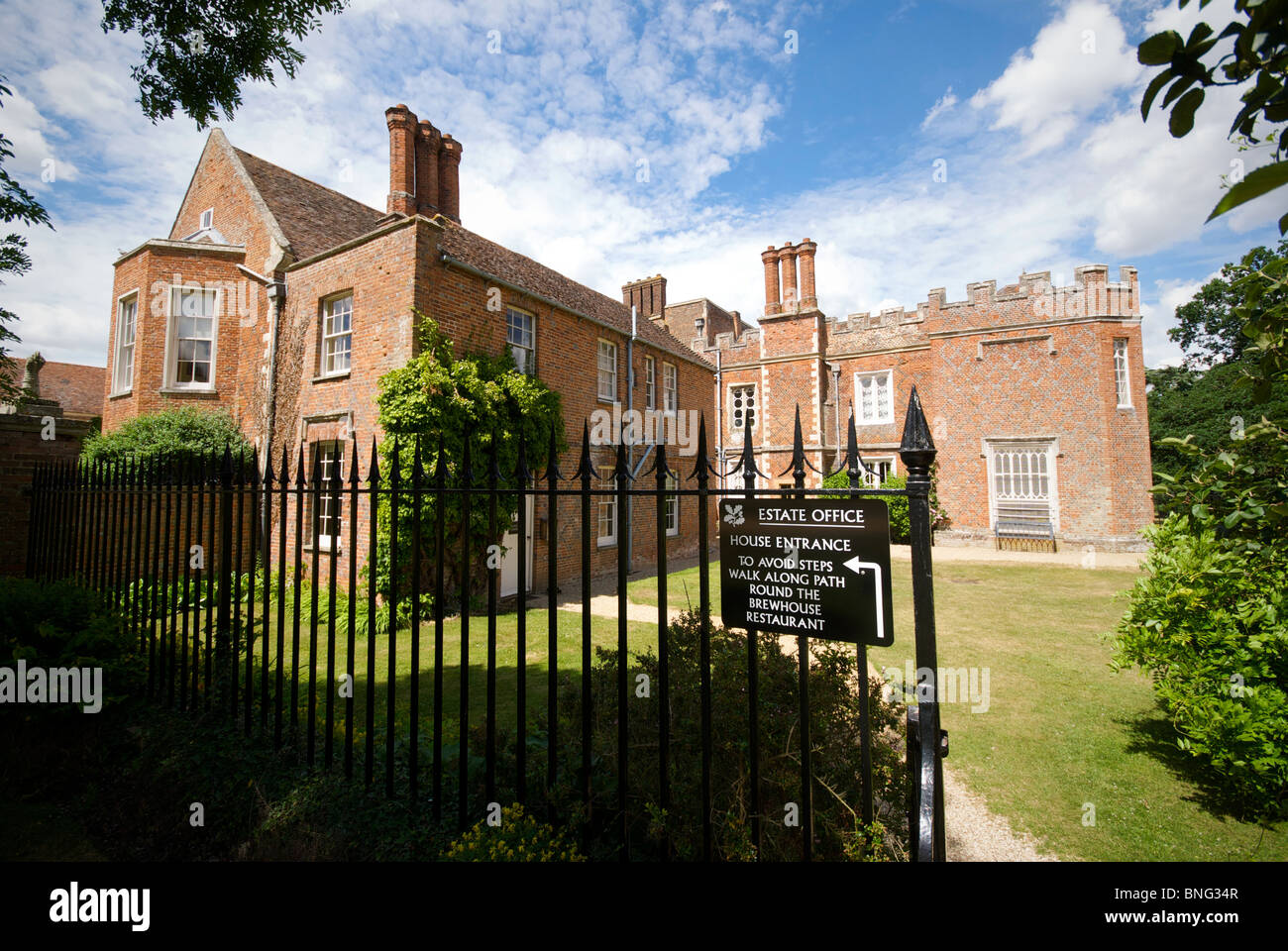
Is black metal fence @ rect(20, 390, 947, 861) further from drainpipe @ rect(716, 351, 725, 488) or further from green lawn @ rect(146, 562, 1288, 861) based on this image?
drainpipe @ rect(716, 351, 725, 488)

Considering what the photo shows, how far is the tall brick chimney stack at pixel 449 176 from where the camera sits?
14.4 metres

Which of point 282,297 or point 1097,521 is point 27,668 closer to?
point 282,297

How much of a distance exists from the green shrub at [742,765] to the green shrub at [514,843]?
0.71 feet

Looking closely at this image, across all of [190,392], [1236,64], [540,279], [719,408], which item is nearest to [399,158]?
[540,279]

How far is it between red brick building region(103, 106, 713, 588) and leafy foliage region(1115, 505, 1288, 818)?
7409mm

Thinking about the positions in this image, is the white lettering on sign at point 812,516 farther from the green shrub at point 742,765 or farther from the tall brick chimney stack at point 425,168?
the tall brick chimney stack at point 425,168

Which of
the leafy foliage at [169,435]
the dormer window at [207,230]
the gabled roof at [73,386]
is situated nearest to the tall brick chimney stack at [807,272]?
the dormer window at [207,230]

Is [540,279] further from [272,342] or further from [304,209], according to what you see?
[272,342]

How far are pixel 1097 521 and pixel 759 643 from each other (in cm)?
2109

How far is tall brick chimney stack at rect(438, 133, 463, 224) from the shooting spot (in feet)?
47.4

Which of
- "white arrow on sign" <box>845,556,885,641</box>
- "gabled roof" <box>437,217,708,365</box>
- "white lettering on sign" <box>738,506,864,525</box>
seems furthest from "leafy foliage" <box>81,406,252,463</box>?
"white arrow on sign" <box>845,556,885,641</box>

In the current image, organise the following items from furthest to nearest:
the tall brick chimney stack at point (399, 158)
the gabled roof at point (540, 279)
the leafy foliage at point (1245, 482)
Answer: the tall brick chimney stack at point (399, 158) < the gabled roof at point (540, 279) < the leafy foliage at point (1245, 482)

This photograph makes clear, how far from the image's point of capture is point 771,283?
25219 mm
